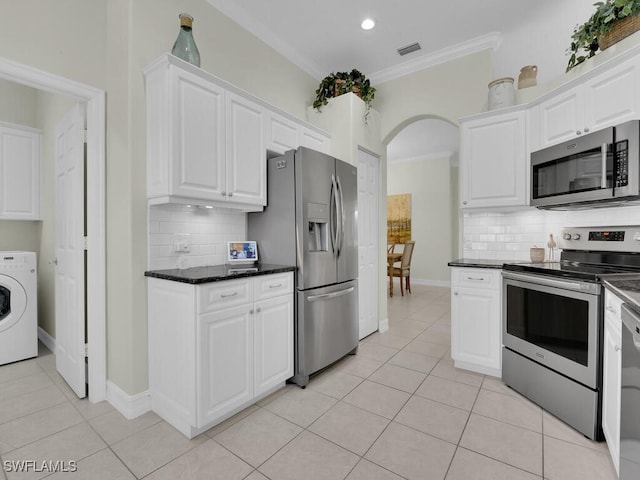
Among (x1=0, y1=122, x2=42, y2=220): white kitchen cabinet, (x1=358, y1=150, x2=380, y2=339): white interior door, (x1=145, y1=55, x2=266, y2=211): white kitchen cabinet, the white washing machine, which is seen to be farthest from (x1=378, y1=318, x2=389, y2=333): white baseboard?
(x1=0, y1=122, x2=42, y2=220): white kitchen cabinet

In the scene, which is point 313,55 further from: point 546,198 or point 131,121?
point 546,198

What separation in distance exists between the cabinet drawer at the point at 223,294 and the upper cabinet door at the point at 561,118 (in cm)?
261

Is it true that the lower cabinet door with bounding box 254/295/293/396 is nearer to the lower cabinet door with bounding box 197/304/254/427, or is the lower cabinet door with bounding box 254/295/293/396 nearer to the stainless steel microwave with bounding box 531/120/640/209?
the lower cabinet door with bounding box 197/304/254/427

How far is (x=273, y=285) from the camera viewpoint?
2297mm

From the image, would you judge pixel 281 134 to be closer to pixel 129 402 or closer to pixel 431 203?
pixel 129 402

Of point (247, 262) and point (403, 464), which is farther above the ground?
point (247, 262)

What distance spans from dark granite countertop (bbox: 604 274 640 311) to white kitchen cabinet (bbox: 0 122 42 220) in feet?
15.7

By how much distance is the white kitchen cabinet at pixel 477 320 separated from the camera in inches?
101

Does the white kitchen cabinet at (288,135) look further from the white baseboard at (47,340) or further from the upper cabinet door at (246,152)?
the white baseboard at (47,340)

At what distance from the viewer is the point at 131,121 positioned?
2.07 meters

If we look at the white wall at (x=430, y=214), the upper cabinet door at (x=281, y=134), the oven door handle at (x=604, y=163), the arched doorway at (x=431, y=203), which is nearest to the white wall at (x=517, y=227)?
the oven door handle at (x=604, y=163)

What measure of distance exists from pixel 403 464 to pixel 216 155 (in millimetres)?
2189

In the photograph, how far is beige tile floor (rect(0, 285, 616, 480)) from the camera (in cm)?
158

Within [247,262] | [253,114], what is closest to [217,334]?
[247,262]
